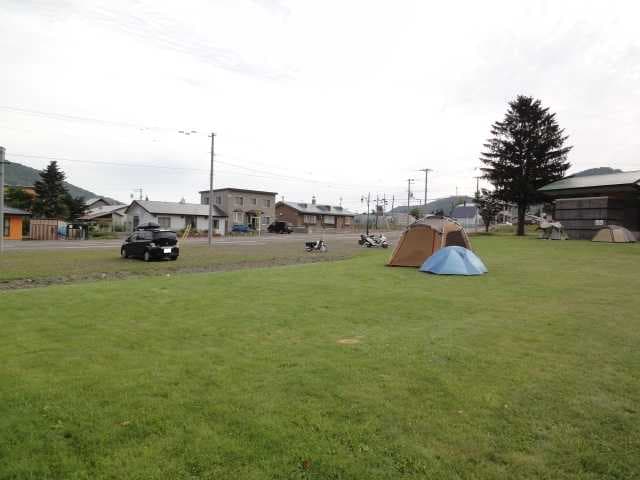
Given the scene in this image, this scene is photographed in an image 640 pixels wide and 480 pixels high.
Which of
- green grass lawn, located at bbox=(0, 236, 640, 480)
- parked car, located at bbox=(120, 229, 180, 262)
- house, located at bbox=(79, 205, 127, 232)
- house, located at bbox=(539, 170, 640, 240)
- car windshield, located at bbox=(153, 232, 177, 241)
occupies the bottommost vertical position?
green grass lawn, located at bbox=(0, 236, 640, 480)

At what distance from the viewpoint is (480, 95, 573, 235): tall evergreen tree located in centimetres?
4206

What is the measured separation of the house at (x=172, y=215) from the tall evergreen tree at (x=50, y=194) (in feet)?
27.2

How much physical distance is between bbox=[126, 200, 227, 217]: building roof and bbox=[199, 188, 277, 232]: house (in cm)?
421

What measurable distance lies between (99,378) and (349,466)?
3140 millimetres

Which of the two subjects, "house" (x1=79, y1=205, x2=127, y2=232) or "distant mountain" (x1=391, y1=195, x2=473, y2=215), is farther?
"distant mountain" (x1=391, y1=195, x2=473, y2=215)

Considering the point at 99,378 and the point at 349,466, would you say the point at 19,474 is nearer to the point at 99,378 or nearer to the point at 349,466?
the point at 99,378

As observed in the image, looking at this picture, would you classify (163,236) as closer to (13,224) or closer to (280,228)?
(13,224)

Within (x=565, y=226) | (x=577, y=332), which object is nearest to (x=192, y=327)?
(x=577, y=332)

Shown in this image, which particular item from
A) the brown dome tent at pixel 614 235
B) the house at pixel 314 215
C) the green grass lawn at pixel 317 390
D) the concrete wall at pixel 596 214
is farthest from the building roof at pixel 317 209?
the green grass lawn at pixel 317 390

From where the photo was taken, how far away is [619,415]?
13.0 ft

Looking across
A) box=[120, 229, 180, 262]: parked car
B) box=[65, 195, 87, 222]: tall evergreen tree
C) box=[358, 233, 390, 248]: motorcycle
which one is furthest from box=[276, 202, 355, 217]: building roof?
box=[120, 229, 180, 262]: parked car

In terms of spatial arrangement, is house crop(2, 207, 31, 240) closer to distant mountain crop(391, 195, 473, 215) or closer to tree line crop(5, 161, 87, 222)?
tree line crop(5, 161, 87, 222)

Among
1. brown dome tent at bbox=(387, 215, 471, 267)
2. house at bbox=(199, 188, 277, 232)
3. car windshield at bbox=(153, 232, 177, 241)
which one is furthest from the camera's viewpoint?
house at bbox=(199, 188, 277, 232)

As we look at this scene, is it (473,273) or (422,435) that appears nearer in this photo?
(422,435)
